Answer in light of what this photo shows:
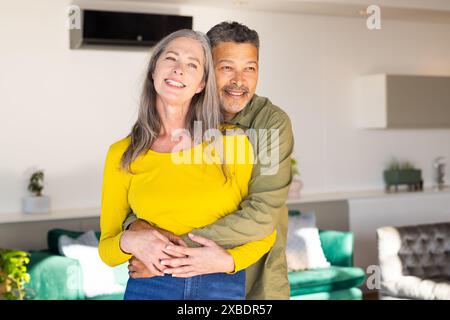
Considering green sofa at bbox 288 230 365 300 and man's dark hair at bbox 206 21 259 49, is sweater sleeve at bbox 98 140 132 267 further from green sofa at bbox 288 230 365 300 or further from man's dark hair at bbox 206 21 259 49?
green sofa at bbox 288 230 365 300

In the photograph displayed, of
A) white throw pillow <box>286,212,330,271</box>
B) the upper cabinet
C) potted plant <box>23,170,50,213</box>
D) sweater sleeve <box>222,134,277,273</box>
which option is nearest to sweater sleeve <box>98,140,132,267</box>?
sweater sleeve <box>222,134,277,273</box>

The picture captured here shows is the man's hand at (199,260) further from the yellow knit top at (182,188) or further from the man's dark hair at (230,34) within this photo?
the man's dark hair at (230,34)

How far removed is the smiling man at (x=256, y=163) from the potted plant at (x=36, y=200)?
2.50 meters

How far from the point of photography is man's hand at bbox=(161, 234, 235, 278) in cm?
99

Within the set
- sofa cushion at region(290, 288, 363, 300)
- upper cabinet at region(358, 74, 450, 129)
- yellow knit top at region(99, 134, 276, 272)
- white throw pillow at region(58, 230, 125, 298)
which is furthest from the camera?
upper cabinet at region(358, 74, 450, 129)

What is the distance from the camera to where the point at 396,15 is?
153 inches

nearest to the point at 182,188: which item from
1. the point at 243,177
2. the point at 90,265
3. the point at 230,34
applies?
the point at 243,177

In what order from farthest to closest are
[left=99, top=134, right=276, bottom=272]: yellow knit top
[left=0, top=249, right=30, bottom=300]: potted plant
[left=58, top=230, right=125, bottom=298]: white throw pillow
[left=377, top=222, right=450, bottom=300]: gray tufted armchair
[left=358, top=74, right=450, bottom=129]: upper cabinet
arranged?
[left=358, top=74, right=450, bottom=129]: upper cabinet
[left=377, top=222, right=450, bottom=300]: gray tufted armchair
[left=58, top=230, right=125, bottom=298]: white throw pillow
[left=0, top=249, right=30, bottom=300]: potted plant
[left=99, top=134, right=276, bottom=272]: yellow knit top

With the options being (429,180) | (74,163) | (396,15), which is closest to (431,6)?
(396,15)

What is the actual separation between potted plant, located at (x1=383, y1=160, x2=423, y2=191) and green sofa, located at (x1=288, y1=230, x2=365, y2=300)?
2.69ft

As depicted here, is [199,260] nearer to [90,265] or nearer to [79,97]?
[90,265]

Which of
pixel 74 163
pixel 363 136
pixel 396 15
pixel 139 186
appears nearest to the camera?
pixel 139 186

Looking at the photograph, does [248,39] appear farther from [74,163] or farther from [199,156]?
[74,163]
